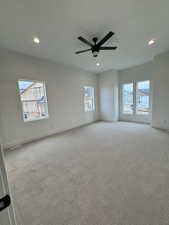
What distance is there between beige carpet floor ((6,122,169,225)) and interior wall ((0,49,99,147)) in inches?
33.2

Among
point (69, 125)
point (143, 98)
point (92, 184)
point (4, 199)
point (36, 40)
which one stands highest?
point (36, 40)

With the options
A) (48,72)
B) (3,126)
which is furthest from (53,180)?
(48,72)

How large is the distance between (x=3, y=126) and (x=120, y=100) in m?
5.54

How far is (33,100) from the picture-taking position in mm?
3869

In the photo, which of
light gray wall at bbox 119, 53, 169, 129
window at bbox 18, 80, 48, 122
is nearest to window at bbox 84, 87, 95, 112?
window at bbox 18, 80, 48, 122

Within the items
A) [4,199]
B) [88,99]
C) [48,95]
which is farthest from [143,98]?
[4,199]

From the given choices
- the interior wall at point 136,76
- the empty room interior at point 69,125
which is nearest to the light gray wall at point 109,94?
the interior wall at point 136,76

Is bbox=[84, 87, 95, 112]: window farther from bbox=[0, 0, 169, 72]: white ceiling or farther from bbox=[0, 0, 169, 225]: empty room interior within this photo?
bbox=[0, 0, 169, 72]: white ceiling

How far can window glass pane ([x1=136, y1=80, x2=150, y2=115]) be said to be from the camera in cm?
520

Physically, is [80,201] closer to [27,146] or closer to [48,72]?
[27,146]

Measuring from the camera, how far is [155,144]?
120 inches

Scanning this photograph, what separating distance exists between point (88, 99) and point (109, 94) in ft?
4.08

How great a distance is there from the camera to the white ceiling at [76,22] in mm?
1809

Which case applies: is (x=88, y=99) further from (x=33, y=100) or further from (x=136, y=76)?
(x=33, y=100)
